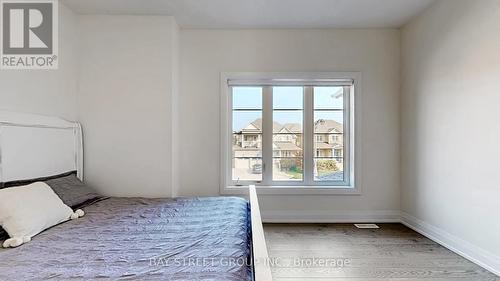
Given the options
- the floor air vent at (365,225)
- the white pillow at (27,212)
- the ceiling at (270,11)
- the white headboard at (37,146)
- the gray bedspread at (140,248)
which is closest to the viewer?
the gray bedspread at (140,248)

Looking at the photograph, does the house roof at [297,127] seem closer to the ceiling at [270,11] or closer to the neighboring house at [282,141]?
the neighboring house at [282,141]

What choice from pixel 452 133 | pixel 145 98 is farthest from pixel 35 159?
pixel 452 133

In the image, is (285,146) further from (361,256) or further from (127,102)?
(127,102)

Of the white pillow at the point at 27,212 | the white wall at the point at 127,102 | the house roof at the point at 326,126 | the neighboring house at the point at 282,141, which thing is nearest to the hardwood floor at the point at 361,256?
the neighboring house at the point at 282,141

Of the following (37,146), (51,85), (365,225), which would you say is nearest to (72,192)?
(37,146)

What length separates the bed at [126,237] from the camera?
1184 mm

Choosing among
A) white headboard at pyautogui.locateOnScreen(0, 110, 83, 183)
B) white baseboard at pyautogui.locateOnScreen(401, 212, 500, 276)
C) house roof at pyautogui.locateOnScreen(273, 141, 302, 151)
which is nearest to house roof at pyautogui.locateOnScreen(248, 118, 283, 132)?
house roof at pyautogui.locateOnScreen(273, 141, 302, 151)

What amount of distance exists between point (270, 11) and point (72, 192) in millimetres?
2632

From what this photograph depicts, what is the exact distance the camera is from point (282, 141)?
12.5 ft

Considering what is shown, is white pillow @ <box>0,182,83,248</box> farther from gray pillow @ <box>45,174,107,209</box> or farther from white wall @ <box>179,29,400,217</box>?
white wall @ <box>179,29,400,217</box>

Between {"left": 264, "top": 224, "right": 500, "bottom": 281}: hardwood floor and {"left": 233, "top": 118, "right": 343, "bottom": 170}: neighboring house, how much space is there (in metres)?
0.93

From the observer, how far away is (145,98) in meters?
3.22

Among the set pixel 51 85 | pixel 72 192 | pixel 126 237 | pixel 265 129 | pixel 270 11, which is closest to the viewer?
pixel 126 237

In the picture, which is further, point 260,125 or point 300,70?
point 260,125
